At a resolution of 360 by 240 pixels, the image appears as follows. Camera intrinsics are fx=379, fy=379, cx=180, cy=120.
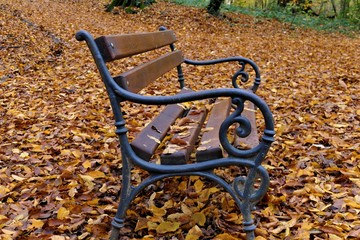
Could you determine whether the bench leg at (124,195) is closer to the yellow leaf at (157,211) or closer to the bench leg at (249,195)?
the yellow leaf at (157,211)

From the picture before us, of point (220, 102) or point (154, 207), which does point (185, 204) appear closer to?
point (154, 207)

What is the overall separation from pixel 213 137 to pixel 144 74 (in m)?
0.66

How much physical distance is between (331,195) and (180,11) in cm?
1287

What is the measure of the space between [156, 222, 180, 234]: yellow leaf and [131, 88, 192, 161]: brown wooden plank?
0.48m

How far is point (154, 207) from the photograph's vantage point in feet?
8.53

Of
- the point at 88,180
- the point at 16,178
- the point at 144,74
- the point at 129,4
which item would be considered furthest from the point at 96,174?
the point at 129,4

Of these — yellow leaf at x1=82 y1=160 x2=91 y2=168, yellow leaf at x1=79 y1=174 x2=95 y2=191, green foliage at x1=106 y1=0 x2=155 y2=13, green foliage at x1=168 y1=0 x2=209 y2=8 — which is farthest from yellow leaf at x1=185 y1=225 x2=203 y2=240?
green foliage at x1=168 y1=0 x2=209 y2=8

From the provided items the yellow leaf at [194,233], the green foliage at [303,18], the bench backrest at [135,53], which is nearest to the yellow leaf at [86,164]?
the bench backrest at [135,53]

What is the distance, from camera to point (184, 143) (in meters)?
2.36

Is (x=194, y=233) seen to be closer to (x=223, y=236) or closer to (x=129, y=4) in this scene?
(x=223, y=236)

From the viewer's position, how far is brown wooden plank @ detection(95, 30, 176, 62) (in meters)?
2.14

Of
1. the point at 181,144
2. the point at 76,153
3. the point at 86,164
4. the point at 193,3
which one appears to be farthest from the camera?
the point at 193,3

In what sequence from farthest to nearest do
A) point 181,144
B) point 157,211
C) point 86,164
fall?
1. point 86,164
2. point 157,211
3. point 181,144

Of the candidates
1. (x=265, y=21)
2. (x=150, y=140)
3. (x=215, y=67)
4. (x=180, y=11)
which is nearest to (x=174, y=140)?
(x=150, y=140)
